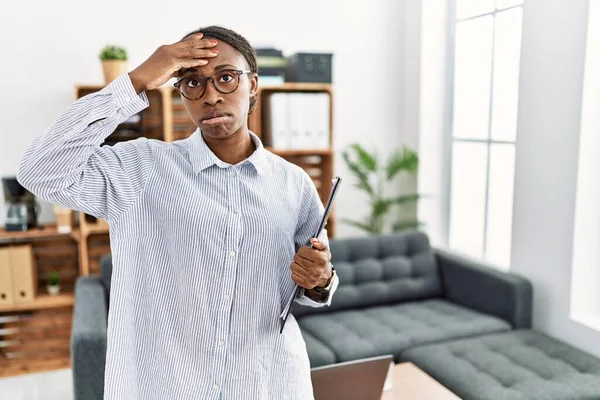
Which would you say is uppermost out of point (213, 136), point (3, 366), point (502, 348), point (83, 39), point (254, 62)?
point (83, 39)

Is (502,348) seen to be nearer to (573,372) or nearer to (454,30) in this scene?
(573,372)

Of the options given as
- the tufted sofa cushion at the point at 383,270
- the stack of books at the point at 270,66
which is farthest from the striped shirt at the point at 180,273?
the stack of books at the point at 270,66

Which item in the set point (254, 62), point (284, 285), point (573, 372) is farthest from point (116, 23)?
point (573, 372)

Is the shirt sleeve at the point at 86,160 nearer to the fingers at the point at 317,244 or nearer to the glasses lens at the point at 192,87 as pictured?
the glasses lens at the point at 192,87

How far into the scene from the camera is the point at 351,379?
1.87 m

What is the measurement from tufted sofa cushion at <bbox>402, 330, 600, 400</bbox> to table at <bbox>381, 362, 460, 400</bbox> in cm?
20

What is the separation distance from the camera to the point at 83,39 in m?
3.56

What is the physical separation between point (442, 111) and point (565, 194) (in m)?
1.39

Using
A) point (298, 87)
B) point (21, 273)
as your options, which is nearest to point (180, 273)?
point (21, 273)

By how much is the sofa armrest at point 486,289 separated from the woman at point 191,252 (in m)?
2.20

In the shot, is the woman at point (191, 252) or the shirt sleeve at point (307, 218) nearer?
the woman at point (191, 252)

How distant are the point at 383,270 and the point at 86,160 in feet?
8.53

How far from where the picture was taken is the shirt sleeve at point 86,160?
1.03 m

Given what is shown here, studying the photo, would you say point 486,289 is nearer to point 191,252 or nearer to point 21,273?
point 191,252
